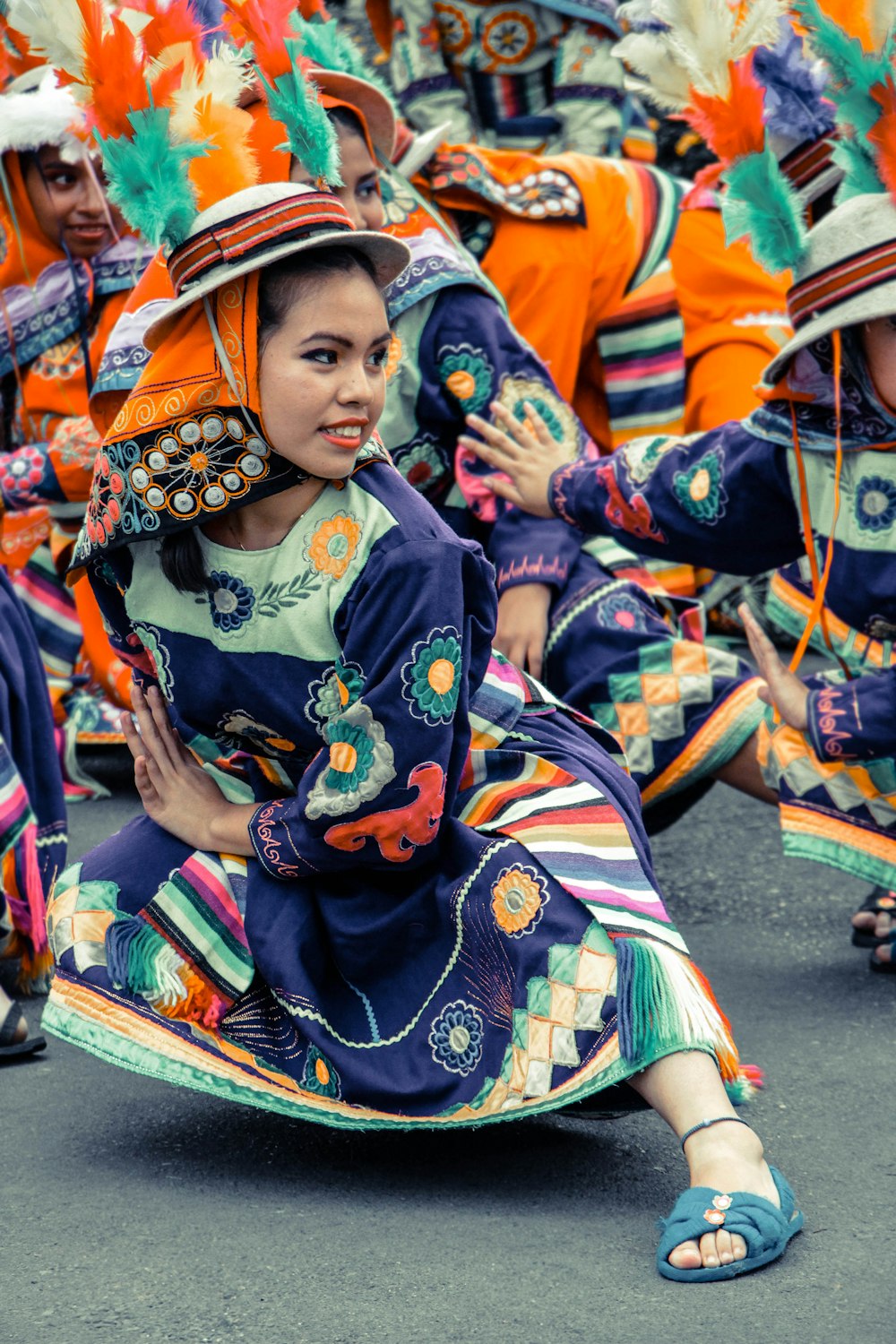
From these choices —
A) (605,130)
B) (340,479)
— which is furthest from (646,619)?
(605,130)

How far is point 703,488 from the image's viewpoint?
10.7 feet

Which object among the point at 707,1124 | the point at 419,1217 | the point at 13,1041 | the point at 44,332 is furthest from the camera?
the point at 44,332

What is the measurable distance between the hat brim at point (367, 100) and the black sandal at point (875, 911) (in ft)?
5.19

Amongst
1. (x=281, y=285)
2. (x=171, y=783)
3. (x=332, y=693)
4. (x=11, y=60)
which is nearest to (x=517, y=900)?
(x=332, y=693)

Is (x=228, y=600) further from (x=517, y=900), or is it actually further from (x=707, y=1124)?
(x=707, y=1124)

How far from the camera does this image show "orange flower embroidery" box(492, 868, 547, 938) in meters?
2.41

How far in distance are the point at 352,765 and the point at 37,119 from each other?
2.19m

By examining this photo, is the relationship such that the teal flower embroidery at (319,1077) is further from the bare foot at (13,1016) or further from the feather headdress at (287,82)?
the feather headdress at (287,82)

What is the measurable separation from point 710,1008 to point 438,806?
0.41 m

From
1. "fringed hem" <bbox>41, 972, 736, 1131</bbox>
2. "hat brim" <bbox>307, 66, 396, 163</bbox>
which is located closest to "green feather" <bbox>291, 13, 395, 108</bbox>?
"hat brim" <bbox>307, 66, 396, 163</bbox>

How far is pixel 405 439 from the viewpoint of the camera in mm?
3555

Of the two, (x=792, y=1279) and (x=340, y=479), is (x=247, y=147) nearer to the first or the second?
(x=340, y=479)

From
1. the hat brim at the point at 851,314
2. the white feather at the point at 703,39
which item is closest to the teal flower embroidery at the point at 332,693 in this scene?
the hat brim at the point at 851,314

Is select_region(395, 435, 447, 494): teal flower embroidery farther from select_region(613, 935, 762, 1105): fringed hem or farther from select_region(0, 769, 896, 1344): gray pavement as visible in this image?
select_region(613, 935, 762, 1105): fringed hem
